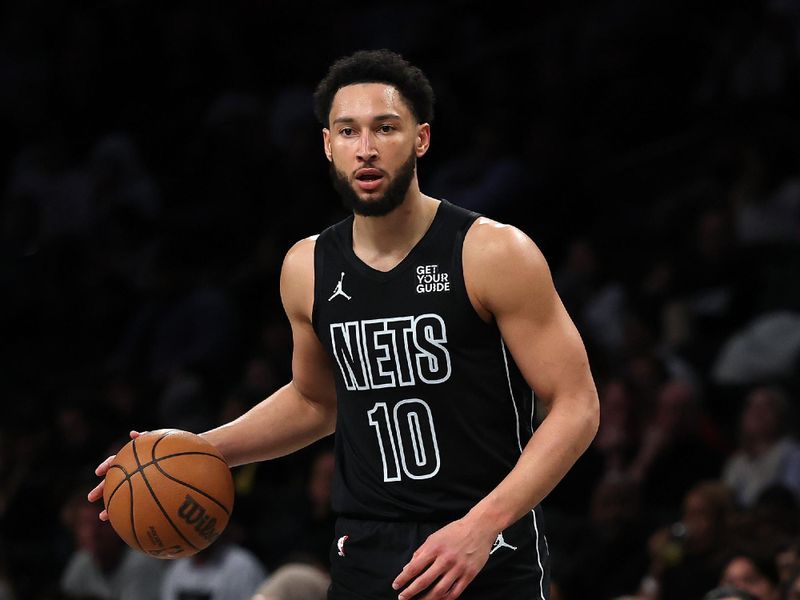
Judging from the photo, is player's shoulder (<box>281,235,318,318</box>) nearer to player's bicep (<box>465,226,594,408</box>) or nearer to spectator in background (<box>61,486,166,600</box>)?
player's bicep (<box>465,226,594,408</box>)

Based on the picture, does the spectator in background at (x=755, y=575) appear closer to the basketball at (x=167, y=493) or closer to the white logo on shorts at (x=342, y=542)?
the white logo on shorts at (x=342, y=542)

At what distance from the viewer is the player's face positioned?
3715mm

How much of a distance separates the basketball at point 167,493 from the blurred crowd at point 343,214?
5.01 ft

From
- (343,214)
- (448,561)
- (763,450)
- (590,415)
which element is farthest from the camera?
(343,214)

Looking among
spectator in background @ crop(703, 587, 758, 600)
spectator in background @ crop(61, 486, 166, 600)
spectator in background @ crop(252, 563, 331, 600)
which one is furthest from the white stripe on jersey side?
spectator in background @ crop(61, 486, 166, 600)

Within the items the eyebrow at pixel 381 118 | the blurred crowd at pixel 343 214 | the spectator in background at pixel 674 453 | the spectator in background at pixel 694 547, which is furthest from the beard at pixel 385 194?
the spectator in background at pixel 674 453

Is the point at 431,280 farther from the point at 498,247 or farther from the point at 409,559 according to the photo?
the point at 409,559

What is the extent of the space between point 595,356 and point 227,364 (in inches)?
117

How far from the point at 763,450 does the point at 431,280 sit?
3.98 metres

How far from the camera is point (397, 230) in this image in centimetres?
385

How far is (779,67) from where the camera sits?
30.4 ft

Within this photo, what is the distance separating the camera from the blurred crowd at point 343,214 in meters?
7.35

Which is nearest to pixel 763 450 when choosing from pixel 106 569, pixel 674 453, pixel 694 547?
pixel 674 453

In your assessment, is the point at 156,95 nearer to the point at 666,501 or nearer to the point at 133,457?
the point at 666,501
